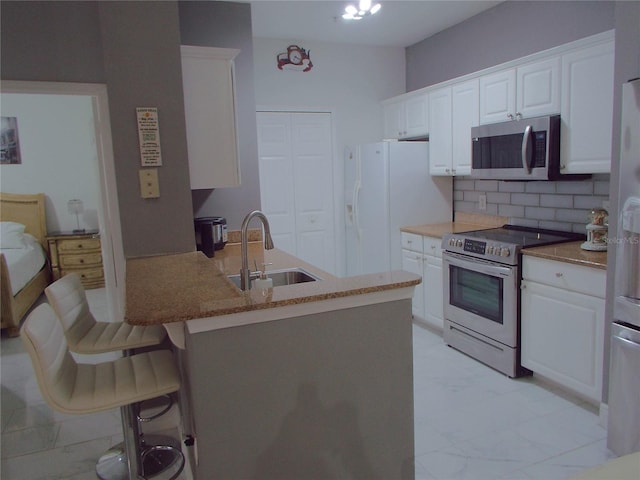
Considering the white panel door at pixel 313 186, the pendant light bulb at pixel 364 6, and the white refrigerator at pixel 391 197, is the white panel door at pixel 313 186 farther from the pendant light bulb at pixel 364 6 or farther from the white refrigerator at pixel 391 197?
the pendant light bulb at pixel 364 6

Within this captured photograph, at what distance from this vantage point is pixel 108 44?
250cm

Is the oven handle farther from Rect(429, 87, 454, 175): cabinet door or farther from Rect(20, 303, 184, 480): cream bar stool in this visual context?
Rect(20, 303, 184, 480): cream bar stool

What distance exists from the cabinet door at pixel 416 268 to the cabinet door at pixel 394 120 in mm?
1301

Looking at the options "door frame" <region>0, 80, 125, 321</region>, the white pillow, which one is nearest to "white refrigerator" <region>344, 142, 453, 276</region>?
"door frame" <region>0, 80, 125, 321</region>

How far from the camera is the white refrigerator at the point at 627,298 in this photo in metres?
2.01

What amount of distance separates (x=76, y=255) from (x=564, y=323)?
17.9 feet

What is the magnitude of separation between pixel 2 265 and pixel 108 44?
272 cm

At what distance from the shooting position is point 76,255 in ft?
19.1

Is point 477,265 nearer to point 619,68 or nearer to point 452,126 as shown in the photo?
point 452,126

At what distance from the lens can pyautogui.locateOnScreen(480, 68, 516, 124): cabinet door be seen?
336cm

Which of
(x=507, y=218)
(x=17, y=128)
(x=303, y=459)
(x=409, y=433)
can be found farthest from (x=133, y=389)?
(x=17, y=128)

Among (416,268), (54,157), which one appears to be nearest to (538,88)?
(416,268)

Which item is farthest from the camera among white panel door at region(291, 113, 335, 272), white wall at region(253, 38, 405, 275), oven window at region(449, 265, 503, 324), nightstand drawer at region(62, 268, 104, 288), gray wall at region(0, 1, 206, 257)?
nightstand drawer at region(62, 268, 104, 288)

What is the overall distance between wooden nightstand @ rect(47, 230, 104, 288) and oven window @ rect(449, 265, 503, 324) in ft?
14.4
